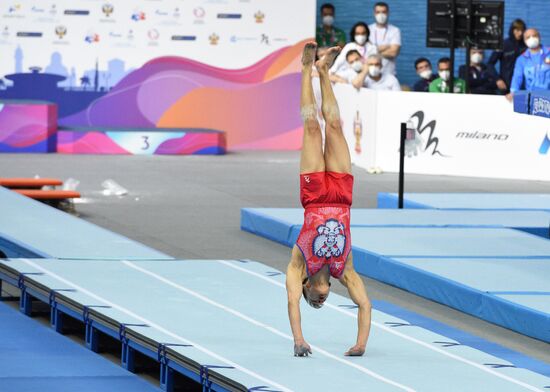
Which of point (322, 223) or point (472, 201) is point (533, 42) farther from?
point (322, 223)

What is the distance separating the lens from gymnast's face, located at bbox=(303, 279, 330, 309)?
24.0ft

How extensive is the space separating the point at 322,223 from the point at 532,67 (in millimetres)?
11527

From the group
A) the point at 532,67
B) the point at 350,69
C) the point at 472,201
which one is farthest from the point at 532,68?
the point at 472,201

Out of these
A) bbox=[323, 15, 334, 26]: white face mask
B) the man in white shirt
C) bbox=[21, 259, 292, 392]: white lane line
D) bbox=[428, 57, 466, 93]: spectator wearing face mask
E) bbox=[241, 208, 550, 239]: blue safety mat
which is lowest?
bbox=[241, 208, 550, 239]: blue safety mat

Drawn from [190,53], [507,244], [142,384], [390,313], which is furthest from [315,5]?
→ [142,384]

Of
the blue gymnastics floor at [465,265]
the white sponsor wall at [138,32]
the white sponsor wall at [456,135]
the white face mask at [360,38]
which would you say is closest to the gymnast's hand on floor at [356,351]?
the blue gymnastics floor at [465,265]

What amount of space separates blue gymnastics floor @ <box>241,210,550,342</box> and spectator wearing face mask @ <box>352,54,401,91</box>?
6166 millimetres

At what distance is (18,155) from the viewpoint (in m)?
19.7

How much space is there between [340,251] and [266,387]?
40.7 inches

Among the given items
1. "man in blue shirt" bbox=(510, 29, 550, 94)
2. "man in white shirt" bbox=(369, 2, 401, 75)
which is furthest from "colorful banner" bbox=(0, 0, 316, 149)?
"man in blue shirt" bbox=(510, 29, 550, 94)

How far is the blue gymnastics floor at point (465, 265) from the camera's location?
A: 9125 mm

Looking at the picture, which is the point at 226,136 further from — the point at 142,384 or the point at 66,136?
the point at 142,384

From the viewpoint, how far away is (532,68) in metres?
18.2

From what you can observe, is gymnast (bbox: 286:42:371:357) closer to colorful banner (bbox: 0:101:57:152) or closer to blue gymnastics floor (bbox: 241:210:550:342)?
blue gymnastics floor (bbox: 241:210:550:342)
